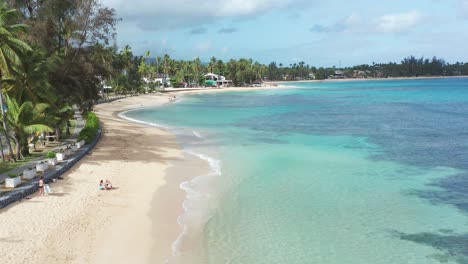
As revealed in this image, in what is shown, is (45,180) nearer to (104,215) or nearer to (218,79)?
(104,215)

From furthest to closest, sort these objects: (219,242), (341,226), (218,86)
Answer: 1. (218,86)
2. (341,226)
3. (219,242)

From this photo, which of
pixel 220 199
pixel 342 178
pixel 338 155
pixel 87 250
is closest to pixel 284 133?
pixel 338 155

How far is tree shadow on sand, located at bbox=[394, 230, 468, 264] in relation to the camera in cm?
1568

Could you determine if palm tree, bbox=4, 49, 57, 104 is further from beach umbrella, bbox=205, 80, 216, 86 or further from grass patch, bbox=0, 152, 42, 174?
beach umbrella, bbox=205, 80, 216, 86

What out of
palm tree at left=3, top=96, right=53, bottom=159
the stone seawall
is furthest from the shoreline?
palm tree at left=3, top=96, right=53, bottom=159

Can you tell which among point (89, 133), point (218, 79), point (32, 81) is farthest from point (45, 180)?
point (218, 79)

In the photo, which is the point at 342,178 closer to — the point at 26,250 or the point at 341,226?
the point at 341,226

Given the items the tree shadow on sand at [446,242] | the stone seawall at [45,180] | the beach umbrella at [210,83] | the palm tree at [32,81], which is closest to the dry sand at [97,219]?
the stone seawall at [45,180]

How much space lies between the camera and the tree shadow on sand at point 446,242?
15680 mm

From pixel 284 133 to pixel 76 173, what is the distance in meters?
26.7

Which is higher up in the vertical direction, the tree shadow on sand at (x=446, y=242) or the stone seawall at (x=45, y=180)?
the stone seawall at (x=45, y=180)

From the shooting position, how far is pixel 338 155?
113ft

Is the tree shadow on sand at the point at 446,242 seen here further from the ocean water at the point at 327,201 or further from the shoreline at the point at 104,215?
the shoreline at the point at 104,215

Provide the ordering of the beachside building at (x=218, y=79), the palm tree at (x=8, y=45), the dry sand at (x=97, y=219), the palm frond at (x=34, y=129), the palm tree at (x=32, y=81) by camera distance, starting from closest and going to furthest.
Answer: the dry sand at (x=97, y=219) → the palm tree at (x=8, y=45) → the palm frond at (x=34, y=129) → the palm tree at (x=32, y=81) → the beachside building at (x=218, y=79)
